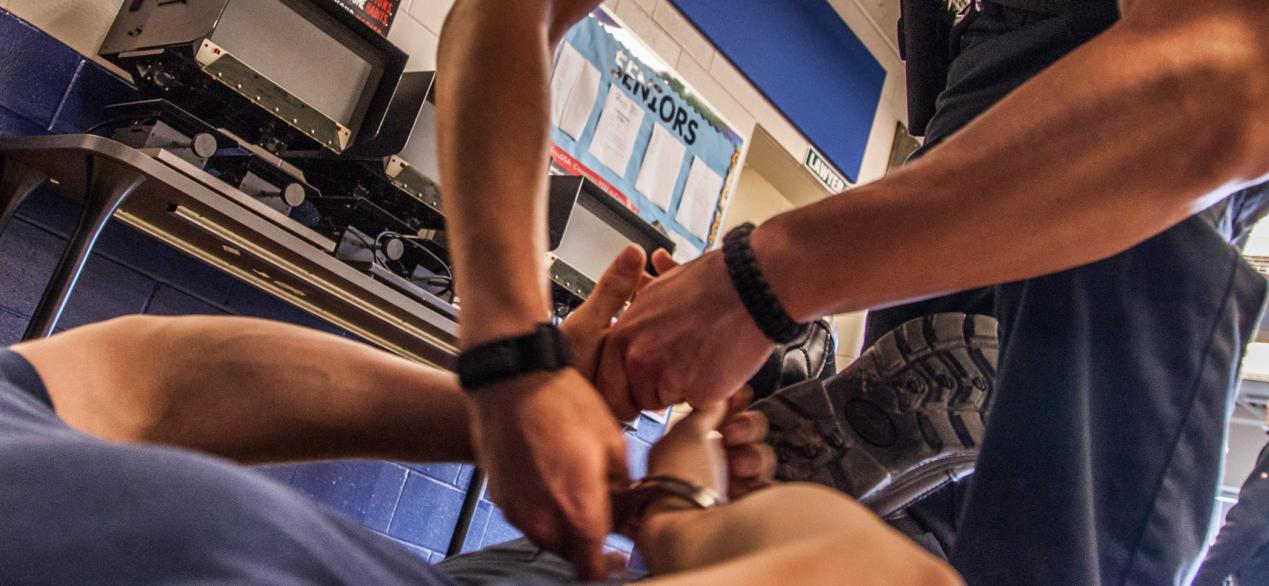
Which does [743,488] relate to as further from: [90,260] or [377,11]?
[377,11]

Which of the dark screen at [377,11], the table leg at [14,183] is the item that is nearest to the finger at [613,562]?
the table leg at [14,183]

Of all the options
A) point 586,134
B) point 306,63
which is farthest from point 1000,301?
point 586,134

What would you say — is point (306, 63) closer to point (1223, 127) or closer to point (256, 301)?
point (256, 301)

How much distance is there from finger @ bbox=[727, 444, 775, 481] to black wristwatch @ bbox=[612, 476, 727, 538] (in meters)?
0.09

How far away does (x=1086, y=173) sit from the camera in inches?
25.0

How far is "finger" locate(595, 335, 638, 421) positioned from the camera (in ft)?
2.64

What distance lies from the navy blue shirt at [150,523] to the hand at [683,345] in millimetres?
387

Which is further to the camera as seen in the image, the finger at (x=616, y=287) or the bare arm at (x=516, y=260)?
the finger at (x=616, y=287)

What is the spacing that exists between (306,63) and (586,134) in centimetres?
137

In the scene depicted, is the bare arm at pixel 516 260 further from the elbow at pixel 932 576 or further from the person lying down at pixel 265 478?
the elbow at pixel 932 576

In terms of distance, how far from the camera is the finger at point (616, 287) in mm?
891

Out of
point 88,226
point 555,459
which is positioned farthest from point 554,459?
point 88,226

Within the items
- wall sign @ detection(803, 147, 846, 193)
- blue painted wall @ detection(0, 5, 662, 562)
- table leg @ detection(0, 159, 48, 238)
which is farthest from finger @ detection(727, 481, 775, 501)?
wall sign @ detection(803, 147, 846, 193)

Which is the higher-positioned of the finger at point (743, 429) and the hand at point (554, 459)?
the finger at point (743, 429)
